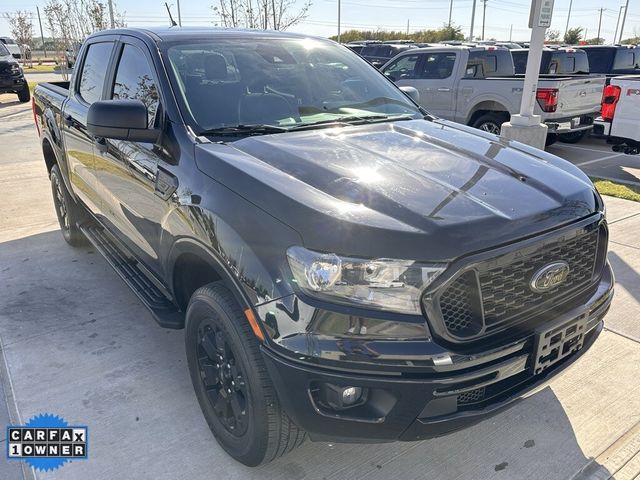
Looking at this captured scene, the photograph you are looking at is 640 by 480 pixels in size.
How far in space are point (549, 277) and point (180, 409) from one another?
195 cm

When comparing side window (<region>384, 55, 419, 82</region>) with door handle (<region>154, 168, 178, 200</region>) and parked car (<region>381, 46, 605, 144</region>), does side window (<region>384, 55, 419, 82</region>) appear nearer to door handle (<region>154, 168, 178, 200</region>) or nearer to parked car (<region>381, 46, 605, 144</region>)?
parked car (<region>381, 46, 605, 144</region>)

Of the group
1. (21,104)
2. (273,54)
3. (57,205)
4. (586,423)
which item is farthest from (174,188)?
(21,104)

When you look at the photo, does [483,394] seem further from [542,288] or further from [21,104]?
[21,104]

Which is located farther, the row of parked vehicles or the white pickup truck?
the row of parked vehicles

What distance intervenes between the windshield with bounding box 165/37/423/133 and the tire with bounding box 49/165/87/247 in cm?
226

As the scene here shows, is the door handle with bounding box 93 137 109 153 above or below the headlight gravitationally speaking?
above

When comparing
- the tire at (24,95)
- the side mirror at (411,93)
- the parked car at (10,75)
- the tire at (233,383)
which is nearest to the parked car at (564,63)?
the side mirror at (411,93)

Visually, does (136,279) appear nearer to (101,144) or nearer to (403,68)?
(101,144)

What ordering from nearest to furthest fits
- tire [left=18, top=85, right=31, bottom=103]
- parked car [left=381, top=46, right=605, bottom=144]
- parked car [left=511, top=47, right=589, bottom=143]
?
parked car [left=381, top=46, right=605, bottom=144], parked car [left=511, top=47, right=589, bottom=143], tire [left=18, top=85, right=31, bottom=103]

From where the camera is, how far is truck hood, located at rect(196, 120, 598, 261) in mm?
1880

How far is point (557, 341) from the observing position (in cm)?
216

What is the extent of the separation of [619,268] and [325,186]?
11.4ft

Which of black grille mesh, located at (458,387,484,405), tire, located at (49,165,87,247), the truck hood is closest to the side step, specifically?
tire, located at (49,165,87,247)

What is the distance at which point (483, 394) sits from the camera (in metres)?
2.06
